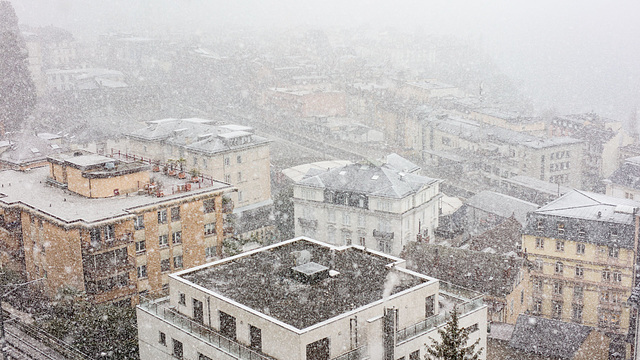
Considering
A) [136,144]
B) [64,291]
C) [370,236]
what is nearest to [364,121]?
[136,144]

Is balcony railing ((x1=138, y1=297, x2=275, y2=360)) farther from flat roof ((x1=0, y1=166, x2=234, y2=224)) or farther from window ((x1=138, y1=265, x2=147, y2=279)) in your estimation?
window ((x1=138, y1=265, x2=147, y2=279))

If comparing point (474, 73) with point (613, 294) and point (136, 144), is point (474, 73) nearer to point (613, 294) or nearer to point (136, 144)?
point (136, 144)

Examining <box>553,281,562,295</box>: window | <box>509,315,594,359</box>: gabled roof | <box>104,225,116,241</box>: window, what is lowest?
<box>553,281,562,295</box>: window

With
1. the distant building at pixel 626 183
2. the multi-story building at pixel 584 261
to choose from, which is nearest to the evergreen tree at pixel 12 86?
the multi-story building at pixel 584 261

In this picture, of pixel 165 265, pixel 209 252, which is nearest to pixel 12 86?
pixel 209 252

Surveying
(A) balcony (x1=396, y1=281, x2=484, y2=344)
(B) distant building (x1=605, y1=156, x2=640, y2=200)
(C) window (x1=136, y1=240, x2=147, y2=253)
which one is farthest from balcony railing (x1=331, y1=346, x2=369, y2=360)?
(B) distant building (x1=605, y1=156, x2=640, y2=200)
